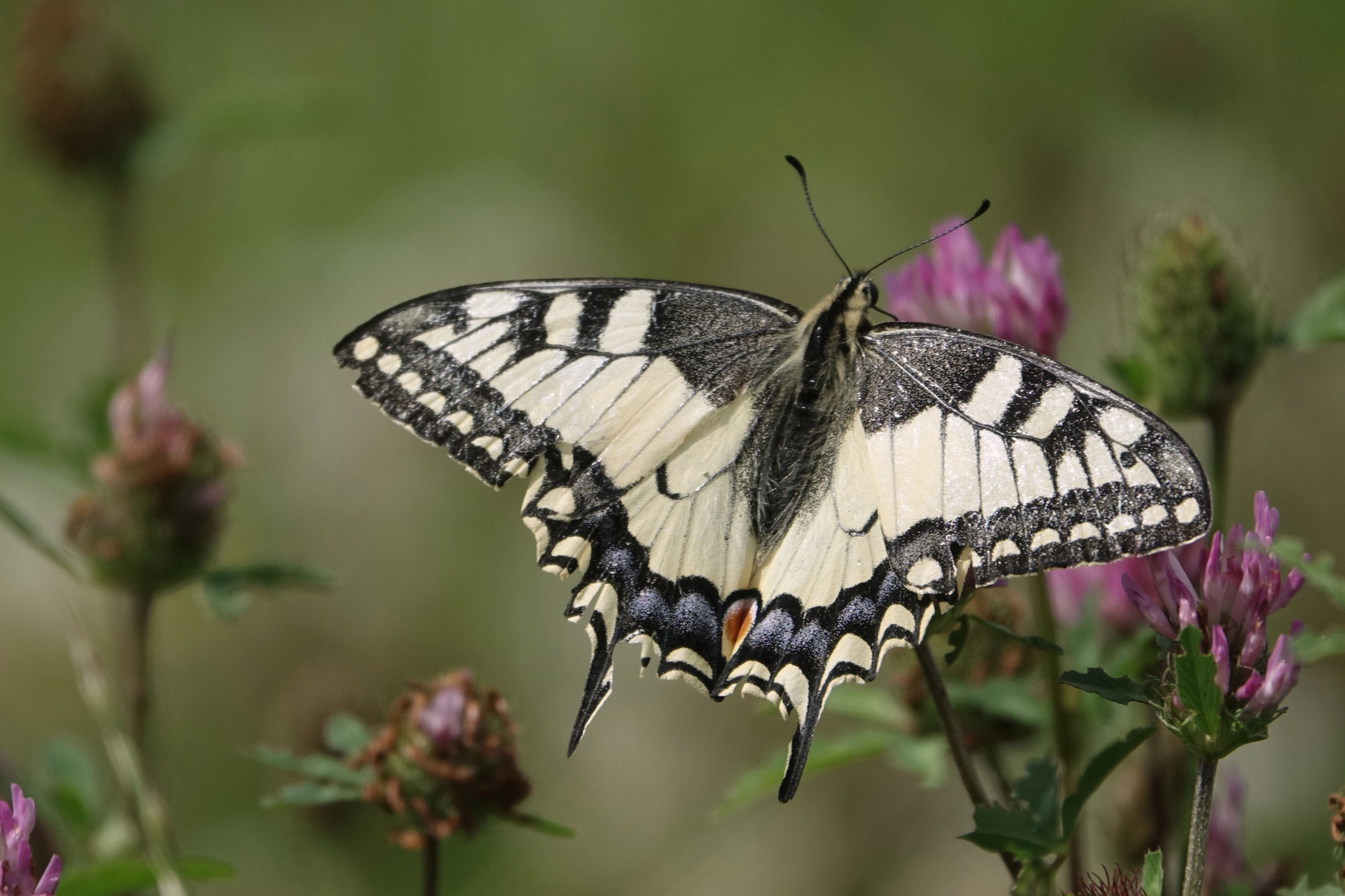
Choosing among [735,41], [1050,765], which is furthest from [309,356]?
[1050,765]

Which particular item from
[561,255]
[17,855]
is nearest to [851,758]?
[17,855]

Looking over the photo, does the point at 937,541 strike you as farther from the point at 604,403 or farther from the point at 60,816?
the point at 60,816

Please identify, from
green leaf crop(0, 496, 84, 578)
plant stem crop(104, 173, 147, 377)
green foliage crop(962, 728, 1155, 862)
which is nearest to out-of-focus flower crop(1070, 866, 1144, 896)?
green foliage crop(962, 728, 1155, 862)

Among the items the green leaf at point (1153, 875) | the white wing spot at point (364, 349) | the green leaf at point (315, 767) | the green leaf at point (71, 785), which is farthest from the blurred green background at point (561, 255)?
the green leaf at point (1153, 875)

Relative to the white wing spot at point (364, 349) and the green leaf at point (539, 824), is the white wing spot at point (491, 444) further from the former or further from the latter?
the green leaf at point (539, 824)

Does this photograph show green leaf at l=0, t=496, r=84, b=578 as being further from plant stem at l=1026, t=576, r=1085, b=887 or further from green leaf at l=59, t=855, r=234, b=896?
plant stem at l=1026, t=576, r=1085, b=887

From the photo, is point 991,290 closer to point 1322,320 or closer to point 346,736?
point 1322,320
